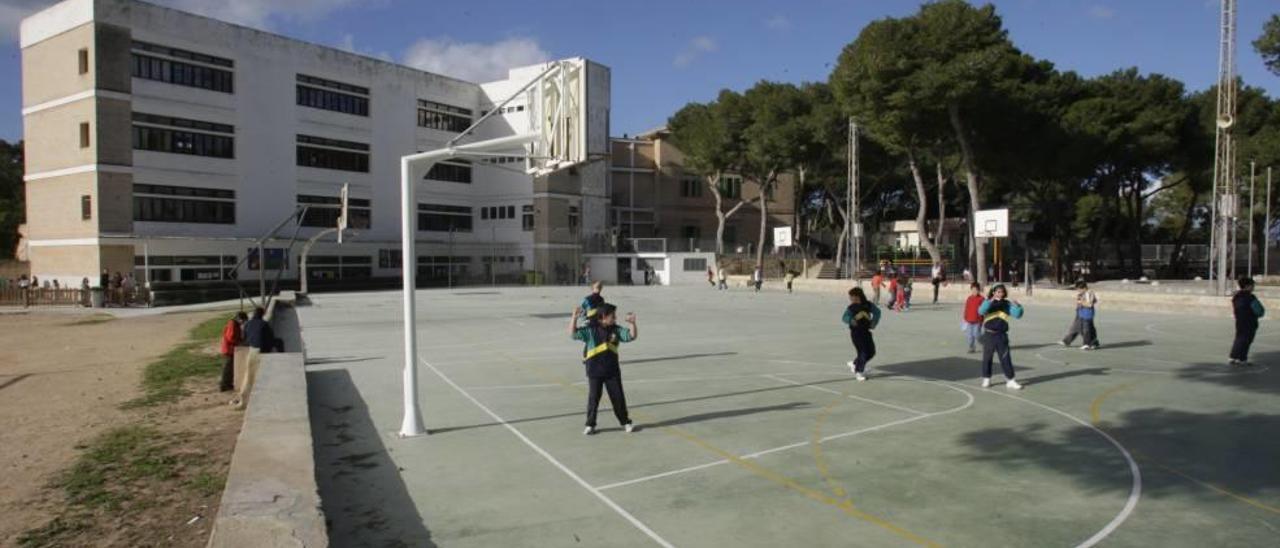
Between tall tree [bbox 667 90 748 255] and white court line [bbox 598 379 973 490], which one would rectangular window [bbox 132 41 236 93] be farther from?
white court line [bbox 598 379 973 490]

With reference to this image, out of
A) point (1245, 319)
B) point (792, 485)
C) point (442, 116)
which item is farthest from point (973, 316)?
point (442, 116)

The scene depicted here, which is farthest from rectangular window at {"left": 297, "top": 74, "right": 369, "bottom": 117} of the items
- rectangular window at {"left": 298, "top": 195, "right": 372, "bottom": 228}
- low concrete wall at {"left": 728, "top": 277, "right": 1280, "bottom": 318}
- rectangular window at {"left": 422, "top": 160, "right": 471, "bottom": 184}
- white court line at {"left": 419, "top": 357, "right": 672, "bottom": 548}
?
white court line at {"left": 419, "top": 357, "right": 672, "bottom": 548}

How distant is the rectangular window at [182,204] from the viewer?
43656 mm

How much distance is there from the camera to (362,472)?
318 inches

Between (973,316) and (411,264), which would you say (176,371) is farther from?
(973,316)

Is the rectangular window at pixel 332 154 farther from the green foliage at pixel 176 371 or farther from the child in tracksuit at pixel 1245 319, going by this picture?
the child in tracksuit at pixel 1245 319

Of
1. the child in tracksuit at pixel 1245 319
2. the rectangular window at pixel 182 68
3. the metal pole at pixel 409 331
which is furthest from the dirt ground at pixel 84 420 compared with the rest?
the rectangular window at pixel 182 68

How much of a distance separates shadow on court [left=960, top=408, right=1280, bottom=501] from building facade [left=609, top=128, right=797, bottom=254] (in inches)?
2251

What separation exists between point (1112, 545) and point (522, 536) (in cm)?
449

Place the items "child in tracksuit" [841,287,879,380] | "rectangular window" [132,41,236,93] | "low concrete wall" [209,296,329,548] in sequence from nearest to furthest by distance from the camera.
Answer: "low concrete wall" [209,296,329,548], "child in tracksuit" [841,287,879,380], "rectangular window" [132,41,236,93]

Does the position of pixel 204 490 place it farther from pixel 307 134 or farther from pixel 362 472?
pixel 307 134

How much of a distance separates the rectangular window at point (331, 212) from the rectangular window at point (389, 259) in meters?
2.22

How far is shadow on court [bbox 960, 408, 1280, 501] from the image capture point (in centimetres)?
748

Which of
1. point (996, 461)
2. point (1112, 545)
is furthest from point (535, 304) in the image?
point (1112, 545)
